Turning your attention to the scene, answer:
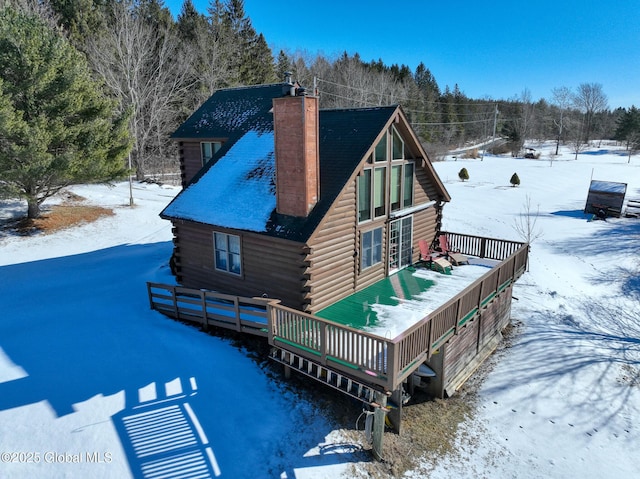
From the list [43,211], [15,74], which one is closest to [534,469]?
[15,74]

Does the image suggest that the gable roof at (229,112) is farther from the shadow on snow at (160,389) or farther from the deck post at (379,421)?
the deck post at (379,421)

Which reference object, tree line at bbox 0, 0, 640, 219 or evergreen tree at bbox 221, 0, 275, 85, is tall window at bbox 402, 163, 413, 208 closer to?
tree line at bbox 0, 0, 640, 219

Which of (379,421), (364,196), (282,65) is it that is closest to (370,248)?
(364,196)

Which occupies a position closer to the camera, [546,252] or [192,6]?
[546,252]

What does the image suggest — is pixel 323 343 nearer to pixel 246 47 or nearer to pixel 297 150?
pixel 297 150

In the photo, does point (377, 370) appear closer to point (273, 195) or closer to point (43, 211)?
point (273, 195)

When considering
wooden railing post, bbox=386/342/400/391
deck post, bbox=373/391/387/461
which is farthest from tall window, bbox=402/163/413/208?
deck post, bbox=373/391/387/461

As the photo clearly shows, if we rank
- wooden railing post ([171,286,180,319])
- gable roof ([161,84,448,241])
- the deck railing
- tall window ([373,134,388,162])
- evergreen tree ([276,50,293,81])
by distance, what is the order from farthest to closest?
evergreen tree ([276,50,293,81]) < wooden railing post ([171,286,180,319]) < tall window ([373,134,388,162]) < the deck railing < gable roof ([161,84,448,241])
